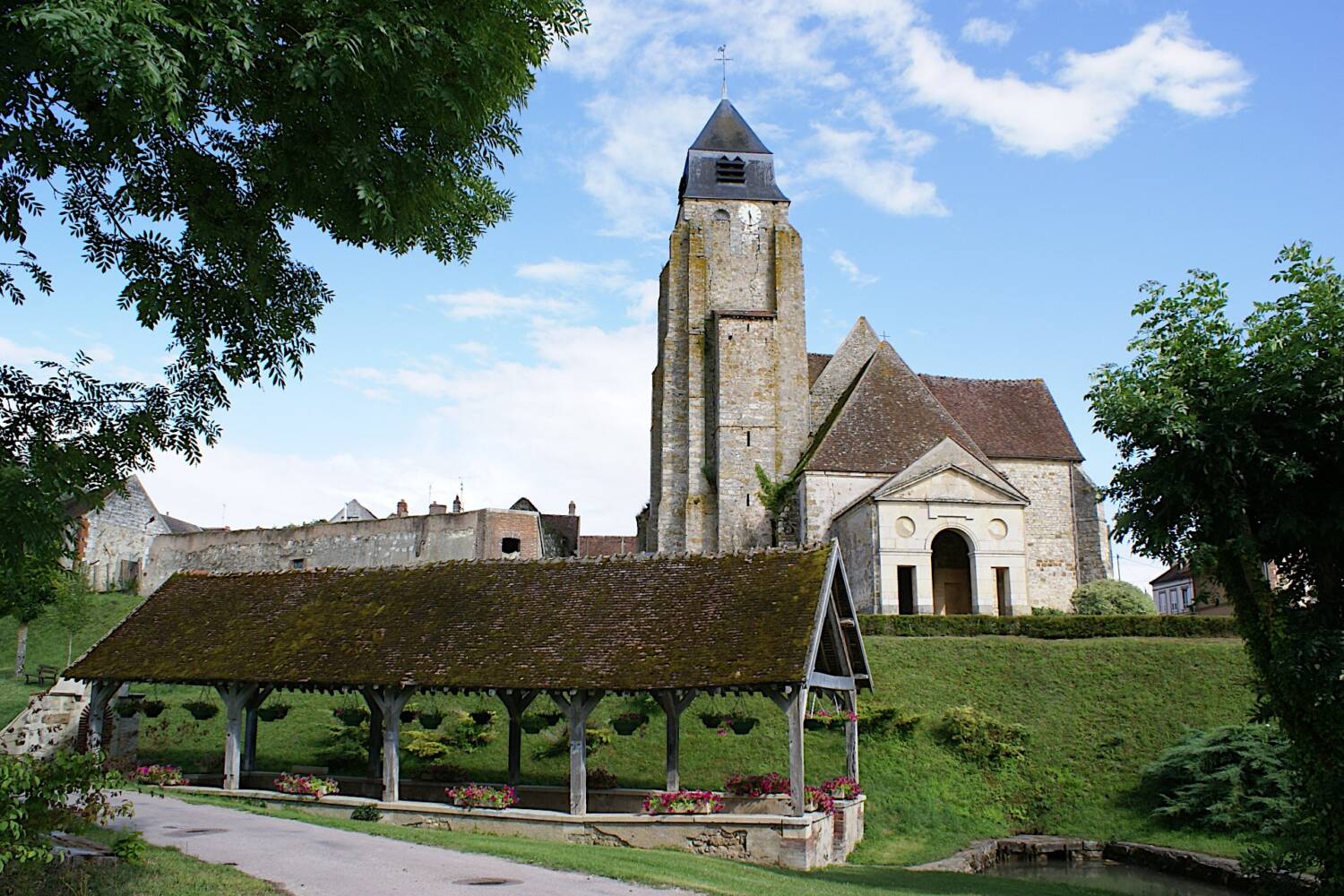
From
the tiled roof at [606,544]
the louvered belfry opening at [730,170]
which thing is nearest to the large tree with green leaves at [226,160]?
the louvered belfry opening at [730,170]

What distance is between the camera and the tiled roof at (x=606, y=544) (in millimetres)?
54875

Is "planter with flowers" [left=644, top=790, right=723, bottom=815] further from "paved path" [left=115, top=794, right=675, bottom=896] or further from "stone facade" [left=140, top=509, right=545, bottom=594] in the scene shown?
"stone facade" [left=140, top=509, right=545, bottom=594]

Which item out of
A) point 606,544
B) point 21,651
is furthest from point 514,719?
point 606,544

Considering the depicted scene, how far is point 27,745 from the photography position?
19156 millimetres

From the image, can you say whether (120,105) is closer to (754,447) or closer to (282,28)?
(282,28)

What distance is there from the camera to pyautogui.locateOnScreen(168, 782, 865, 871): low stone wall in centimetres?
1313

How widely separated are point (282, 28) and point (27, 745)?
17764mm

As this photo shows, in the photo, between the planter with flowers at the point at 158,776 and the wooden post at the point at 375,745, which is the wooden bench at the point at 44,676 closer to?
the planter with flowers at the point at 158,776

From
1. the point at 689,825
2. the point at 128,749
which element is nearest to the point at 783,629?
the point at 689,825

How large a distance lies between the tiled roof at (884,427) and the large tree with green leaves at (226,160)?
26959 millimetres

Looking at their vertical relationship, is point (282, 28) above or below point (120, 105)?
above

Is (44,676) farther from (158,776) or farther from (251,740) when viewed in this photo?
(158,776)

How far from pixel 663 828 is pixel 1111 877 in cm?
694

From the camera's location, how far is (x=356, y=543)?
38250 millimetres
